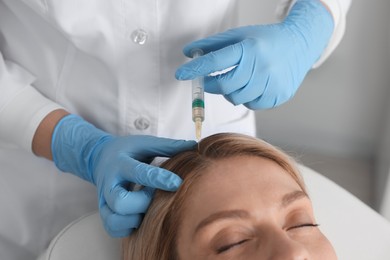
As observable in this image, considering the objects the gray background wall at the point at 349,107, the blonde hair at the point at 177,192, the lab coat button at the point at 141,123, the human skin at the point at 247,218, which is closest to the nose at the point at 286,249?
the human skin at the point at 247,218

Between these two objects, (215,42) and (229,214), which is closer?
(229,214)

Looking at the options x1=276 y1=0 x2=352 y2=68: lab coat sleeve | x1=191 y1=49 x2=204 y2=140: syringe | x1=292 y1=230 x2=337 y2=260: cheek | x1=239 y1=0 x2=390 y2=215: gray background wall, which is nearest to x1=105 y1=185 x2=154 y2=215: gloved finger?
x1=191 y1=49 x2=204 y2=140: syringe

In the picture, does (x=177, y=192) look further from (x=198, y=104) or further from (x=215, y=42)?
(x=215, y=42)

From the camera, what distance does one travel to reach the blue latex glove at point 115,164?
91 cm

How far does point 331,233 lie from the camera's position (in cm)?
114

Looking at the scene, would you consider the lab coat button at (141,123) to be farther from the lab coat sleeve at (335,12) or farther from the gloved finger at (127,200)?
the lab coat sleeve at (335,12)

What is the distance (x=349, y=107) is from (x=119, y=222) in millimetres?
1200

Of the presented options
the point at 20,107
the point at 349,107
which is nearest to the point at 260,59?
the point at 20,107

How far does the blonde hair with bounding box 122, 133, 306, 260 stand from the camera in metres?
0.91

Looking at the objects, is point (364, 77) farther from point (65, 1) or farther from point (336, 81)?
point (65, 1)

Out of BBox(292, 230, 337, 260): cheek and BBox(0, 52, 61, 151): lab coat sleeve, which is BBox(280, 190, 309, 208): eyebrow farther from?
BBox(0, 52, 61, 151): lab coat sleeve

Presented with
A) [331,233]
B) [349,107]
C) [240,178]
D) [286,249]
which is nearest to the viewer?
[286,249]

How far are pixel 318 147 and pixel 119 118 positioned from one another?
3.68ft

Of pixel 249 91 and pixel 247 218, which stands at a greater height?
pixel 249 91
